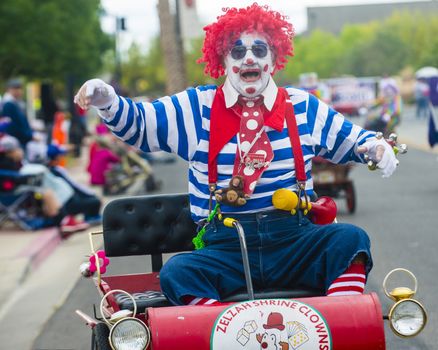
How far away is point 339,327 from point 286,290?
49 cm

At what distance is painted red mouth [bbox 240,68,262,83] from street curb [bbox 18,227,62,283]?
5.19 m

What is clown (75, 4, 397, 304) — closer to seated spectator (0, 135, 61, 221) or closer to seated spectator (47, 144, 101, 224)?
seated spectator (0, 135, 61, 221)

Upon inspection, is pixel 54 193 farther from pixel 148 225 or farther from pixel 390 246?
pixel 148 225

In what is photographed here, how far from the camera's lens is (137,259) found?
10297 millimetres

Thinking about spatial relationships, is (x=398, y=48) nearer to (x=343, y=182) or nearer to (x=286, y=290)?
(x=343, y=182)

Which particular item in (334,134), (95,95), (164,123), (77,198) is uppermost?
(95,95)

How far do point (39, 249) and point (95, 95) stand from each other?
6.69m

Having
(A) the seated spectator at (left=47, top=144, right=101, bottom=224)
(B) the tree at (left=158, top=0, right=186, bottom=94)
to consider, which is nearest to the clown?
(A) the seated spectator at (left=47, top=144, right=101, bottom=224)

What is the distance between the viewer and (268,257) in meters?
4.66

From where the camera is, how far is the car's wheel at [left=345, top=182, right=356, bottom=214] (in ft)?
40.7

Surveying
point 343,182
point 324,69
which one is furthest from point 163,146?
point 324,69

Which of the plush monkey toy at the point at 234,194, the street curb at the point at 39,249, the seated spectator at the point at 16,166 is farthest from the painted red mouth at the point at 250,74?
the seated spectator at the point at 16,166

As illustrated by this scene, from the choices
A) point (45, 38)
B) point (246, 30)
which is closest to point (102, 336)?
point (246, 30)

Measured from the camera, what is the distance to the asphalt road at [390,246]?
23.1 ft
